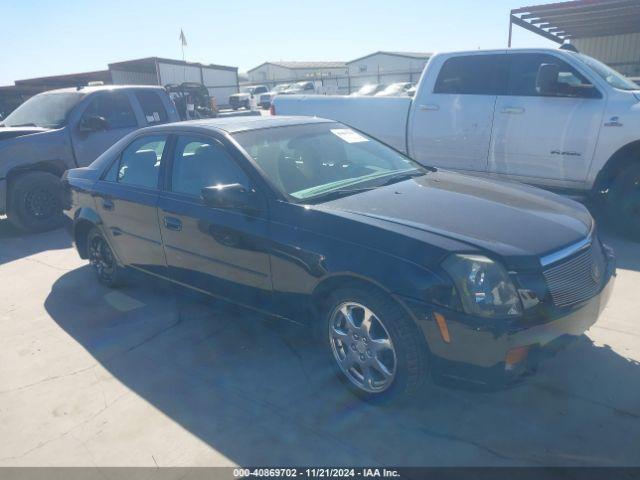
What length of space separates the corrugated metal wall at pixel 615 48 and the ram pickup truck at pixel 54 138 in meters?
15.7

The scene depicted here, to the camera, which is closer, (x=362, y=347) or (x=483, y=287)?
(x=483, y=287)

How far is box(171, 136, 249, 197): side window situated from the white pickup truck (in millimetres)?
3581

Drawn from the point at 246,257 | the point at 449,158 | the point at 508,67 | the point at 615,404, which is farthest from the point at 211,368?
the point at 508,67

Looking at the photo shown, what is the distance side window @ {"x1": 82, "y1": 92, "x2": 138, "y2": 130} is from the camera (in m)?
7.70

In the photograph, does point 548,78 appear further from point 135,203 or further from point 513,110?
point 135,203

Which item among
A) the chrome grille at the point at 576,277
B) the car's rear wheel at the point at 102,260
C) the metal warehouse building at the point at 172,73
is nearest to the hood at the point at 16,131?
the car's rear wheel at the point at 102,260

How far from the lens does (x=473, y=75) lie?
617cm

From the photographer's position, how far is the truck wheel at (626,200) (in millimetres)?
5188

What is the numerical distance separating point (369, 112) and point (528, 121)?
2112mm

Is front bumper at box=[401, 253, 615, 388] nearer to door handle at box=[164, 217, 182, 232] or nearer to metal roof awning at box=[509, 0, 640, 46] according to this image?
door handle at box=[164, 217, 182, 232]

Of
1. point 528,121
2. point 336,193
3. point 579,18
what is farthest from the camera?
point 579,18

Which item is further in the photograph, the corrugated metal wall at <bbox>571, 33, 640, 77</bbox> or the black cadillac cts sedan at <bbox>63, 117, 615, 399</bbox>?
the corrugated metal wall at <bbox>571, 33, 640, 77</bbox>

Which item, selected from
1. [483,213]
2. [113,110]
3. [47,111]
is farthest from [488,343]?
[47,111]

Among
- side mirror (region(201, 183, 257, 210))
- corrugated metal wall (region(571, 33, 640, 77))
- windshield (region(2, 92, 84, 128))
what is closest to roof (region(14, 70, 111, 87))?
windshield (region(2, 92, 84, 128))
